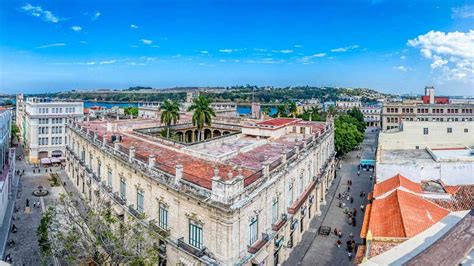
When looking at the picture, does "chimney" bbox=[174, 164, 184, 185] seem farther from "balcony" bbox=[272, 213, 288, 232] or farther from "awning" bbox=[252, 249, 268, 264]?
"balcony" bbox=[272, 213, 288, 232]

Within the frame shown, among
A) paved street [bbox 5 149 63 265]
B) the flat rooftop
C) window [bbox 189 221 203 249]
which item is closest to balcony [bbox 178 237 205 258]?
window [bbox 189 221 203 249]

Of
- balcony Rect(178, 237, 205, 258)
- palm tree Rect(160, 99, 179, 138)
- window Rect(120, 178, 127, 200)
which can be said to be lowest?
balcony Rect(178, 237, 205, 258)

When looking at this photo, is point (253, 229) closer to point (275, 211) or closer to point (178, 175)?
point (275, 211)

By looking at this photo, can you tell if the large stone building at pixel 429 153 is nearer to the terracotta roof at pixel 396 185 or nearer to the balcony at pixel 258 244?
the terracotta roof at pixel 396 185

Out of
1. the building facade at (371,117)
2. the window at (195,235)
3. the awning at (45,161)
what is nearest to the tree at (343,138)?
the window at (195,235)

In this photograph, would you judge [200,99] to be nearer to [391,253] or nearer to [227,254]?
[227,254]
